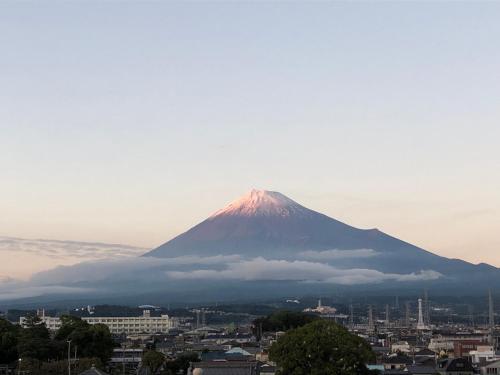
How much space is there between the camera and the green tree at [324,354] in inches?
1444

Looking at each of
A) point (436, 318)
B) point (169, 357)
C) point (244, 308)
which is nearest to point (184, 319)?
point (244, 308)

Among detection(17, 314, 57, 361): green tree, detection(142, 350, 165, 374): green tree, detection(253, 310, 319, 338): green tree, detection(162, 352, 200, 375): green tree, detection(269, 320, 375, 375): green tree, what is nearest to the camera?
detection(269, 320, 375, 375): green tree

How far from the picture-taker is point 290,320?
288ft

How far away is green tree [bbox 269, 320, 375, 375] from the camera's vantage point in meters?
36.7

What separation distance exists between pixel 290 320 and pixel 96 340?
120ft

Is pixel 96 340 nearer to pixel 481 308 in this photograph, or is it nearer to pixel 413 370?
pixel 413 370

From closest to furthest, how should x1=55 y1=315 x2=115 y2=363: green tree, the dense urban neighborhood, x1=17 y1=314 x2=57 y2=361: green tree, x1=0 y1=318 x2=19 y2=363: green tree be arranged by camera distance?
the dense urban neighborhood < x1=17 y1=314 x2=57 y2=361: green tree < x1=0 y1=318 x2=19 y2=363: green tree < x1=55 y1=315 x2=115 y2=363: green tree

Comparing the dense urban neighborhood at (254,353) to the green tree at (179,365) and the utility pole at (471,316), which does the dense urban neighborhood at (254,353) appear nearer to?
the green tree at (179,365)

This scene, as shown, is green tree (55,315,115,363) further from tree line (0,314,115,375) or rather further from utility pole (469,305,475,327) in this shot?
utility pole (469,305,475,327)

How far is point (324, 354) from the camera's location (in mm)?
36938

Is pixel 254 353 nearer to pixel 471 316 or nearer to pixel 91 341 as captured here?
pixel 91 341

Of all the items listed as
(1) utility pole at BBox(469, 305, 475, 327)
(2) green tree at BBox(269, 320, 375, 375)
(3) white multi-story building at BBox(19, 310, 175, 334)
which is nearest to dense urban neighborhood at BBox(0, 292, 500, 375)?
(2) green tree at BBox(269, 320, 375, 375)

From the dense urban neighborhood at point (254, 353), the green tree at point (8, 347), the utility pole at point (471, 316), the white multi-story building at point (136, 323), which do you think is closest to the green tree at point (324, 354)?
the dense urban neighborhood at point (254, 353)

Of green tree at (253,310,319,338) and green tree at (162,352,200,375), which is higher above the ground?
green tree at (253,310,319,338)
